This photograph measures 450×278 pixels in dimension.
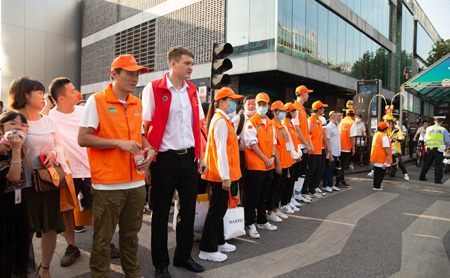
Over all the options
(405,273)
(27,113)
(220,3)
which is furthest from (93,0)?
(405,273)

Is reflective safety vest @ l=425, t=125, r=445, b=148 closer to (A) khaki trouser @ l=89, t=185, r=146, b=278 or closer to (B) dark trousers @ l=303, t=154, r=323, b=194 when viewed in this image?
(B) dark trousers @ l=303, t=154, r=323, b=194

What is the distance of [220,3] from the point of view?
16.5 metres

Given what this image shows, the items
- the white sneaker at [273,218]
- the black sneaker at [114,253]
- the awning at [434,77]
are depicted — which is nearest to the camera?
the black sneaker at [114,253]

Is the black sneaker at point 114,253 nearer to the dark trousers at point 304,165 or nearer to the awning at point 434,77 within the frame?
the dark trousers at point 304,165

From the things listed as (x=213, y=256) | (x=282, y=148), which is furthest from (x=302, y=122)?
(x=213, y=256)

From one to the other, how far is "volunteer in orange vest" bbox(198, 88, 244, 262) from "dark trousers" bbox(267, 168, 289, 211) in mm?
1454

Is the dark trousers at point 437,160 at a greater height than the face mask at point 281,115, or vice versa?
the face mask at point 281,115

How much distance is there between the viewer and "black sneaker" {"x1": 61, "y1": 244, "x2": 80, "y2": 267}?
352 centimetres

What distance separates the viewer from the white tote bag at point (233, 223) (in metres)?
4.16

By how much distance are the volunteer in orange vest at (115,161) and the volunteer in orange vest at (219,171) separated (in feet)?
3.64

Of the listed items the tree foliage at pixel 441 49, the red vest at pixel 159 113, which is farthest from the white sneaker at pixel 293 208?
the tree foliage at pixel 441 49

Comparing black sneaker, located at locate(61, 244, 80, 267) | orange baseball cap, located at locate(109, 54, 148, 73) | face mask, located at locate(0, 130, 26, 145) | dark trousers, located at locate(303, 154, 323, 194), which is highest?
orange baseball cap, located at locate(109, 54, 148, 73)

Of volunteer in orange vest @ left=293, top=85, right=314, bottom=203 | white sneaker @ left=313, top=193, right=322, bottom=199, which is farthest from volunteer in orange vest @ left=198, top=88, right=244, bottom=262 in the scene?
white sneaker @ left=313, top=193, right=322, bottom=199

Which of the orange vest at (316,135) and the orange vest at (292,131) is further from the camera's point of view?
the orange vest at (316,135)
